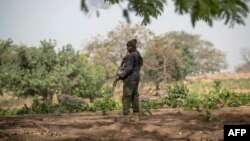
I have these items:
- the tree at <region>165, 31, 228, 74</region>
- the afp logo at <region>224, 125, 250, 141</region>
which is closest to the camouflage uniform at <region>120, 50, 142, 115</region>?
the afp logo at <region>224, 125, 250, 141</region>

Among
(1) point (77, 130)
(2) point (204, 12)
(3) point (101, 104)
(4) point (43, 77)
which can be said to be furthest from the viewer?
(4) point (43, 77)

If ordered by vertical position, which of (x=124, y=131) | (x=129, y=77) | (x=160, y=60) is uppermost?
(x=160, y=60)

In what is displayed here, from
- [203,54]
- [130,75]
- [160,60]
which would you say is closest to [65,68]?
[160,60]

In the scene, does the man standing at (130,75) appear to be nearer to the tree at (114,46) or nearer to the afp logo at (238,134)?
the afp logo at (238,134)

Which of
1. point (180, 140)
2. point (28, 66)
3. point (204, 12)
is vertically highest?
point (28, 66)

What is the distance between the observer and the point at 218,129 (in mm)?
7914

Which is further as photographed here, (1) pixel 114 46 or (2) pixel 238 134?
(1) pixel 114 46

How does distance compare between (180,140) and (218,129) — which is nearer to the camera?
(180,140)

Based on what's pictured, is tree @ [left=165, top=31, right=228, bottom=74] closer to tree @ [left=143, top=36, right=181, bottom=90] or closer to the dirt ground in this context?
tree @ [left=143, top=36, right=181, bottom=90]

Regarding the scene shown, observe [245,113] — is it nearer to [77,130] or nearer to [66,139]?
[77,130]

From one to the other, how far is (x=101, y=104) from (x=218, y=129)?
8.10 m

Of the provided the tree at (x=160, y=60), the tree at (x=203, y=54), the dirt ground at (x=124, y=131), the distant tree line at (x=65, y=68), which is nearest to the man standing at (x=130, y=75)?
the dirt ground at (x=124, y=131)

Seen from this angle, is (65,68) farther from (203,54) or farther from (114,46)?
(203,54)

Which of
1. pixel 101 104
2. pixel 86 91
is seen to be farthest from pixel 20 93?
pixel 101 104
